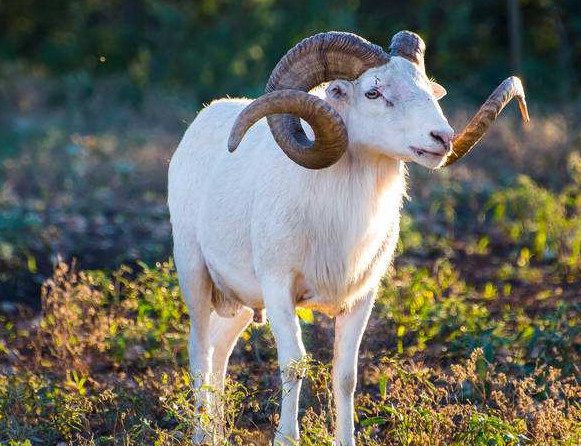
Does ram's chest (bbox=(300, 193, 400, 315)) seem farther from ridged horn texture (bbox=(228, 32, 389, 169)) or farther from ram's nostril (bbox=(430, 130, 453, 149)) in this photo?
ram's nostril (bbox=(430, 130, 453, 149))

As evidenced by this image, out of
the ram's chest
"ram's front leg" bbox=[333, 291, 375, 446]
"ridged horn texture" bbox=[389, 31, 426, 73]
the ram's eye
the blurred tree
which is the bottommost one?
"ram's front leg" bbox=[333, 291, 375, 446]

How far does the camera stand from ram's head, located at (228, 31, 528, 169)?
553 cm

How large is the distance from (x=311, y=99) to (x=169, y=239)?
554 cm

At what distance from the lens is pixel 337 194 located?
5.94 metres

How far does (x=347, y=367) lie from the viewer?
19.9 feet

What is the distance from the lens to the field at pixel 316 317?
604cm

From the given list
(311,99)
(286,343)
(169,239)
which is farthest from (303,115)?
(169,239)

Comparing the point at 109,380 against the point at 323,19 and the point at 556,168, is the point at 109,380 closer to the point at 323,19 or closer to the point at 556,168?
the point at 556,168

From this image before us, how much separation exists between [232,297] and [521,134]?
9390 millimetres

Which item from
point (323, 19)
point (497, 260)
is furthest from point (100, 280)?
point (323, 19)

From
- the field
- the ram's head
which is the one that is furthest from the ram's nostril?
the field

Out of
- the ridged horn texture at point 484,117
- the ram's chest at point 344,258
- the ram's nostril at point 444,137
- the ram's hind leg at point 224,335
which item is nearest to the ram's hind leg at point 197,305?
the ram's hind leg at point 224,335

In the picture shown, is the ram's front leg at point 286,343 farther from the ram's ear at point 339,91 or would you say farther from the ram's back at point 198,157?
the ram's back at point 198,157

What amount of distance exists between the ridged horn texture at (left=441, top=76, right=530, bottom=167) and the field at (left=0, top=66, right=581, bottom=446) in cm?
100
